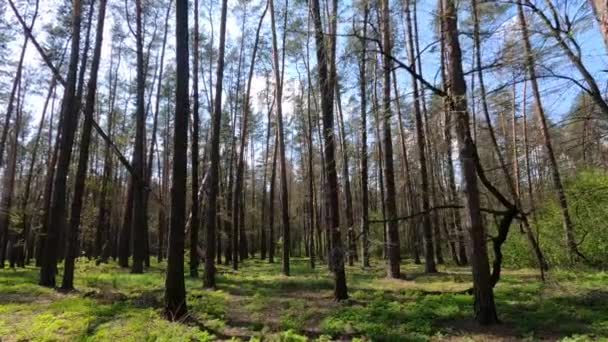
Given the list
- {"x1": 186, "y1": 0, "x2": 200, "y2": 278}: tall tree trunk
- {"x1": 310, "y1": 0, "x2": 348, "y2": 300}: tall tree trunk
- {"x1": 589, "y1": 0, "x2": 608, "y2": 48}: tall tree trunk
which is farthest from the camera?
{"x1": 186, "y1": 0, "x2": 200, "y2": 278}: tall tree trunk

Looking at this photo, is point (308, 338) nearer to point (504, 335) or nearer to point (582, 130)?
point (504, 335)

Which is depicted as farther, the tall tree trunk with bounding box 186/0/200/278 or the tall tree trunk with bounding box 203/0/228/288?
the tall tree trunk with bounding box 186/0/200/278

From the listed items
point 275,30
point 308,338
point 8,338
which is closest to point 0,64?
point 275,30

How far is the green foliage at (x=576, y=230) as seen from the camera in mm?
9719

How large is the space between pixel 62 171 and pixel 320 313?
8.08 metres

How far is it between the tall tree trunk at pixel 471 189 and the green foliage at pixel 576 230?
3.87m

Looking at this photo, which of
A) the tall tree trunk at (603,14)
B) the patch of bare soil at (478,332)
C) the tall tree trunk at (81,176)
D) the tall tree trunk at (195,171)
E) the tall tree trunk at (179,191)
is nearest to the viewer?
the tall tree trunk at (603,14)

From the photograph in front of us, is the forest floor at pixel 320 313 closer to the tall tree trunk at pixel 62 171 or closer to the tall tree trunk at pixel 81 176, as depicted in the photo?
the tall tree trunk at pixel 81 176

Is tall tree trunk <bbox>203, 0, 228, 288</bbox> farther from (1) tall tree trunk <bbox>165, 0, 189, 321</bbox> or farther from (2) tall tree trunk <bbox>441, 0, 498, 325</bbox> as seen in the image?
A: (2) tall tree trunk <bbox>441, 0, 498, 325</bbox>

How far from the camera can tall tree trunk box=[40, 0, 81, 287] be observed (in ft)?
34.5

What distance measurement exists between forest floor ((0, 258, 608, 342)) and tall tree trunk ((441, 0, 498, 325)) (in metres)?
0.39

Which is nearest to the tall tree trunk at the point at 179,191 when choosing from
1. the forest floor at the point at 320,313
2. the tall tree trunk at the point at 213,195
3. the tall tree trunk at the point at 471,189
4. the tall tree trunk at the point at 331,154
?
the forest floor at the point at 320,313

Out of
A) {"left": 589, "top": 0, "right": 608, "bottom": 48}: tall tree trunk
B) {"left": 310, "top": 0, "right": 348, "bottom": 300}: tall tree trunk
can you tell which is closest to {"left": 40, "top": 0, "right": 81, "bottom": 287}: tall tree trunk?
{"left": 310, "top": 0, "right": 348, "bottom": 300}: tall tree trunk

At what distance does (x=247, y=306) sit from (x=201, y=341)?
9.87ft
